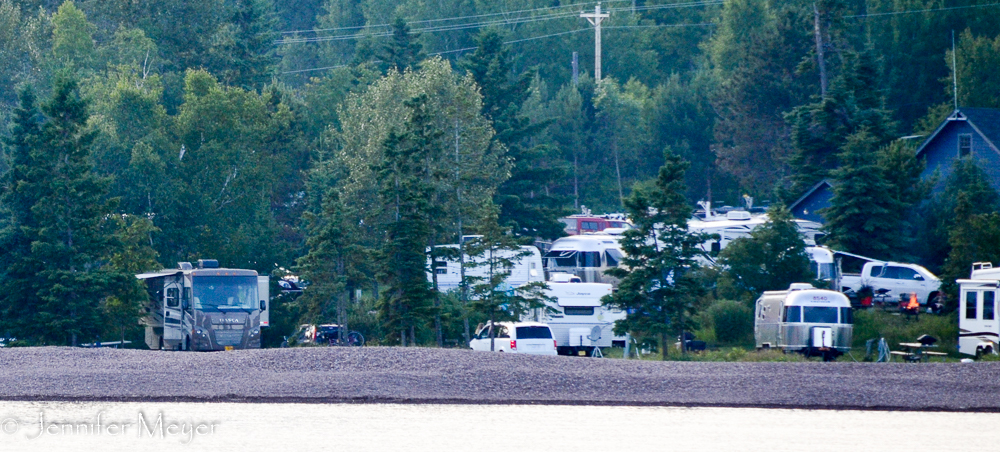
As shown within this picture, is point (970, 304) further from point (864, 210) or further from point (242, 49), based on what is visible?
point (242, 49)

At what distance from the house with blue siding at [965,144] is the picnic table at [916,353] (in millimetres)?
17948

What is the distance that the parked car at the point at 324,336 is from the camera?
3388 centimetres

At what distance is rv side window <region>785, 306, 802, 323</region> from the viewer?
1126 inches

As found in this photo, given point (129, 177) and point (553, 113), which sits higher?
point (553, 113)

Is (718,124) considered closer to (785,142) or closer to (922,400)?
(785,142)

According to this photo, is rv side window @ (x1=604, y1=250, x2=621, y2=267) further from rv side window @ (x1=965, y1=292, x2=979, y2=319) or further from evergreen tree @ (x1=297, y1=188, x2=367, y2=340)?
rv side window @ (x1=965, y1=292, x2=979, y2=319)

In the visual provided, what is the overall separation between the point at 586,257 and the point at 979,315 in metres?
15.6

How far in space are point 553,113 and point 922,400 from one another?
55.6 metres

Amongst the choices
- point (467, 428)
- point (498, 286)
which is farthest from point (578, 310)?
point (467, 428)

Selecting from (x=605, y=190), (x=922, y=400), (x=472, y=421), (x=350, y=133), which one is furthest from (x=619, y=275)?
(x=605, y=190)

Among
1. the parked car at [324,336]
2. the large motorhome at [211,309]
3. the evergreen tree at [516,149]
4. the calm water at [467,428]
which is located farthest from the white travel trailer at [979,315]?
the evergreen tree at [516,149]

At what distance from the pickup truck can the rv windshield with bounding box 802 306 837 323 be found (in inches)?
348

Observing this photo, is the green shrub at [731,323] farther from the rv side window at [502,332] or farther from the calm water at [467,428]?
the calm water at [467,428]

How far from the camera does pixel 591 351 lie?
31.4 metres
